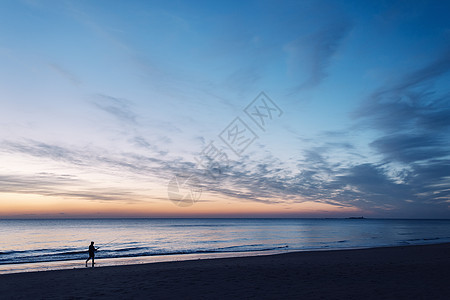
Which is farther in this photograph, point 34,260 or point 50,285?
point 34,260

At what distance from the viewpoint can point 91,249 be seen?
66.6ft

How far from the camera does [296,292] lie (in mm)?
10352

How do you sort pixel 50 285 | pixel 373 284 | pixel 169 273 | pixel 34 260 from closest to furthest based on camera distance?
pixel 373 284
pixel 50 285
pixel 169 273
pixel 34 260

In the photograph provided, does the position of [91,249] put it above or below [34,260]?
above

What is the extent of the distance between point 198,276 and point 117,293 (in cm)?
422

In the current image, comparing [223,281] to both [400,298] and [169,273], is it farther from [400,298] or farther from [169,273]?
[400,298]

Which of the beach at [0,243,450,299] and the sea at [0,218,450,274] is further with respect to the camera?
the sea at [0,218,450,274]

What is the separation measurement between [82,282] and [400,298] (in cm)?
1271

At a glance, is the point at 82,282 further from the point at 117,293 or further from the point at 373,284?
the point at 373,284

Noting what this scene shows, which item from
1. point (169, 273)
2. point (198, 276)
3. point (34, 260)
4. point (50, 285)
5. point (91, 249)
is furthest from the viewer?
point (34, 260)

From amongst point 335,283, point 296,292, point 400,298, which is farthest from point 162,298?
point 400,298

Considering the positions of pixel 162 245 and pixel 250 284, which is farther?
pixel 162 245

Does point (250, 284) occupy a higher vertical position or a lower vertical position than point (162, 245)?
higher

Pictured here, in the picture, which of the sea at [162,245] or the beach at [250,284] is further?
the sea at [162,245]
